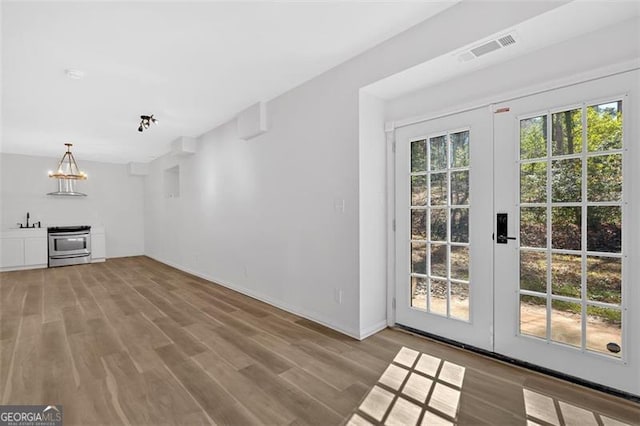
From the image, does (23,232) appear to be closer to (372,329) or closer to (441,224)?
(372,329)

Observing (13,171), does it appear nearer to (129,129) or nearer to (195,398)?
(129,129)

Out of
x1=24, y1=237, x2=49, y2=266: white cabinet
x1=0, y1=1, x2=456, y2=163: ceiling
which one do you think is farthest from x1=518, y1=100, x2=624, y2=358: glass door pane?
x1=24, y1=237, x2=49, y2=266: white cabinet

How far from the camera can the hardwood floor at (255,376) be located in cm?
182

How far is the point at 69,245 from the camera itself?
7207 millimetres

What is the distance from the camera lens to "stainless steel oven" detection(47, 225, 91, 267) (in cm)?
706

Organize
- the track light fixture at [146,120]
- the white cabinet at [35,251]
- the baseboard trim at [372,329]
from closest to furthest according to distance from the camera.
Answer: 1. the baseboard trim at [372,329]
2. the track light fixture at [146,120]
3. the white cabinet at [35,251]

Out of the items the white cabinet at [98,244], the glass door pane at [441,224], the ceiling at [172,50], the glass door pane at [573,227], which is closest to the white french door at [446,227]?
the glass door pane at [441,224]

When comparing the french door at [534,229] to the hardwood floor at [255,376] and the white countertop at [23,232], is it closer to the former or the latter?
the hardwood floor at [255,376]

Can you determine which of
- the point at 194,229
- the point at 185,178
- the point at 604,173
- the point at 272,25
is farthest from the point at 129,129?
the point at 604,173

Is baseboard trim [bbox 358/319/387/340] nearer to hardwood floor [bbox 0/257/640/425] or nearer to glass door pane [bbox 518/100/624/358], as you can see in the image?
hardwood floor [bbox 0/257/640/425]

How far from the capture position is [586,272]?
2074 millimetres

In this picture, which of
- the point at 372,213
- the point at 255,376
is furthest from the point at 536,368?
the point at 255,376

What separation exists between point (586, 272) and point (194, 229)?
5.81 m

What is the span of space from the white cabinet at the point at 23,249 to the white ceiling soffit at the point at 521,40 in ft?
26.8
